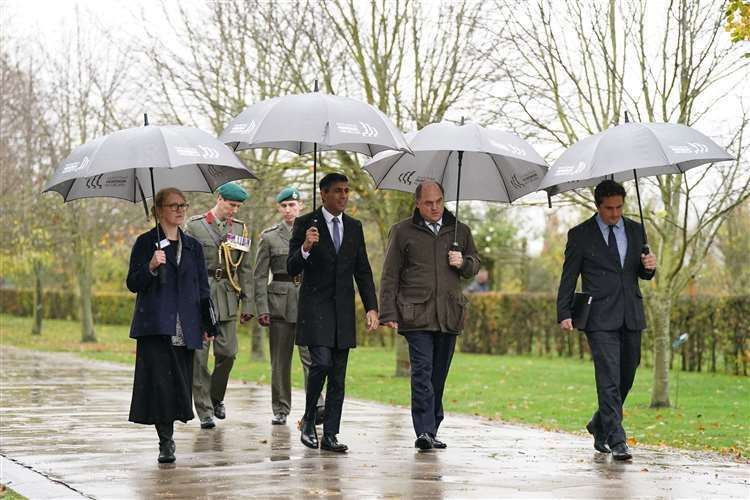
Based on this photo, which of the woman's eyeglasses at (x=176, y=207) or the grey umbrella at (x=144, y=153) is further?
the woman's eyeglasses at (x=176, y=207)

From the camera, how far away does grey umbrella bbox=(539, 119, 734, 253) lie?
8984 millimetres

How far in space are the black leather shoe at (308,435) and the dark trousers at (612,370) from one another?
213 centimetres

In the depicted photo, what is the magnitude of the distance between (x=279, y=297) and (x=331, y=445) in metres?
2.32

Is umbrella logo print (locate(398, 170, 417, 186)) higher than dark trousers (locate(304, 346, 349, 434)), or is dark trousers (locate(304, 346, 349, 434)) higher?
umbrella logo print (locate(398, 170, 417, 186))

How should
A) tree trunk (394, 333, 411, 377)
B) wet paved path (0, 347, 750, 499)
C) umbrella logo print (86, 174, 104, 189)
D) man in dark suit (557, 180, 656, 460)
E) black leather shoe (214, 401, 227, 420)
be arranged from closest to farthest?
wet paved path (0, 347, 750, 499), man in dark suit (557, 180, 656, 460), umbrella logo print (86, 174, 104, 189), black leather shoe (214, 401, 227, 420), tree trunk (394, 333, 411, 377)

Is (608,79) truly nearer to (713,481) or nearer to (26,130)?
(713,481)

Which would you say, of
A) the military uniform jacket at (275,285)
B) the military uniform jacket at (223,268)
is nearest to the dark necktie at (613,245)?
the military uniform jacket at (275,285)

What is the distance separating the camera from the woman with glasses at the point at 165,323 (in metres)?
8.80

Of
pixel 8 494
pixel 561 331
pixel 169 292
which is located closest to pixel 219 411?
pixel 169 292

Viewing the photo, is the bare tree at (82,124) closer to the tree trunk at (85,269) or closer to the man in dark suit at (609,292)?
the tree trunk at (85,269)

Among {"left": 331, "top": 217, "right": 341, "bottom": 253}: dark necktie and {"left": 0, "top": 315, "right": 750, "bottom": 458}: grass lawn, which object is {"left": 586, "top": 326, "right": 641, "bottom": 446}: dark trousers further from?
{"left": 331, "top": 217, "right": 341, "bottom": 253}: dark necktie

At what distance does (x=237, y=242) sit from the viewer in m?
11.3

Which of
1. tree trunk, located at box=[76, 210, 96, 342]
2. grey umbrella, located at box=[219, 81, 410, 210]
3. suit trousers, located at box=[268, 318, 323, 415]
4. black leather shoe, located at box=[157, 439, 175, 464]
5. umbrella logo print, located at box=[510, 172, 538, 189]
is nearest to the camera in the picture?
black leather shoe, located at box=[157, 439, 175, 464]

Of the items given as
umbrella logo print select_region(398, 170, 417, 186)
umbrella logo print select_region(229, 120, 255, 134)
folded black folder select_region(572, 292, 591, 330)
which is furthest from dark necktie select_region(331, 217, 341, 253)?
folded black folder select_region(572, 292, 591, 330)
